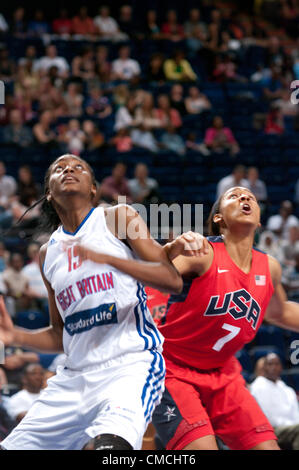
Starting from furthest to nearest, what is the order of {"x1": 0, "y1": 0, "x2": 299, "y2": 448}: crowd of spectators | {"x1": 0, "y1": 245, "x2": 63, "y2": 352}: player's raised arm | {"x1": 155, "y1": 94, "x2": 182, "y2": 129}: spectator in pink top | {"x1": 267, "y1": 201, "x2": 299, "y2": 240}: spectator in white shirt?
{"x1": 155, "y1": 94, "x2": 182, "y2": 129}: spectator in pink top
{"x1": 267, "y1": 201, "x2": 299, "y2": 240}: spectator in white shirt
{"x1": 0, "y1": 0, "x2": 299, "y2": 448}: crowd of spectators
{"x1": 0, "y1": 245, "x2": 63, "y2": 352}: player's raised arm

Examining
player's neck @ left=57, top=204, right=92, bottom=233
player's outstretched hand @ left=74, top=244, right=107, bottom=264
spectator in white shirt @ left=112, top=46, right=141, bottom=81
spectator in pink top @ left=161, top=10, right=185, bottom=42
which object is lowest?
player's outstretched hand @ left=74, top=244, right=107, bottom=264

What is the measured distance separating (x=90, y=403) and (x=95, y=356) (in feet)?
0.66

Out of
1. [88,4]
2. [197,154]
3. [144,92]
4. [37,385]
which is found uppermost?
[88,4]

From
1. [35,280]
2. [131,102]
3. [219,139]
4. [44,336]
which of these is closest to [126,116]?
[131,102]

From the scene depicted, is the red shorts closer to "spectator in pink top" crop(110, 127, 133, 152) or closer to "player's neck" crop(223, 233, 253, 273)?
"player's neck" crop(223, 233, 253, 273)

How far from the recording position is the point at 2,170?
8.41 m

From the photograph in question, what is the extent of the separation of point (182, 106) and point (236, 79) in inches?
75.5

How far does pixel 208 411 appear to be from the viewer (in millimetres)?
3781

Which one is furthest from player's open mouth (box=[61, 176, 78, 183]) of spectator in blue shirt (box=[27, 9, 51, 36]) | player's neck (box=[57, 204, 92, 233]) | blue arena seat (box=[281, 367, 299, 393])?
spectator in blue shirt (box=[27, 9, 51, 36])

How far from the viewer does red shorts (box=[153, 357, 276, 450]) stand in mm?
3578

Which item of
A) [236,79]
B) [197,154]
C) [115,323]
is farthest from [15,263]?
[236,79]

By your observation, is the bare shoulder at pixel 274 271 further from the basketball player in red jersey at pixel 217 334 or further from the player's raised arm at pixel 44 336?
the player's raised arm at pixel 44 336

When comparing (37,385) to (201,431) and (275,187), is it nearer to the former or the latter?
(201,431)

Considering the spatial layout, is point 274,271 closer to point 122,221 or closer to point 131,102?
point 122,221
